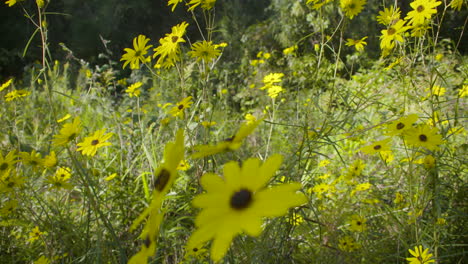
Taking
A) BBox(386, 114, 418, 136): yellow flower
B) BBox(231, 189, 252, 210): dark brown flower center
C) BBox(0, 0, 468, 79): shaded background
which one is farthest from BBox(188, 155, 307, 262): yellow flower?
BBox(0, 0, 468, 79): shaded background

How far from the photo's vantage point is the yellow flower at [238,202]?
334mm

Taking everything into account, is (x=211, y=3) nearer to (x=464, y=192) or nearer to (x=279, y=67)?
(x=464, y=192)

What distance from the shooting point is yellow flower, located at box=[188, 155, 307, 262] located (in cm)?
33

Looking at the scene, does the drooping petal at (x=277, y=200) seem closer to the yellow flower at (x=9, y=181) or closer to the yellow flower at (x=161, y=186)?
the yellow flower at (x=161, y=186)

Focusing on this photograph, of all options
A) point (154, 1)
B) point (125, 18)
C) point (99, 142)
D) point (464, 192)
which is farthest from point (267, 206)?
point (125, 18)

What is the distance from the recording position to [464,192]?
1.05m

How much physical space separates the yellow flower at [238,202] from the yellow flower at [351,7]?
2.49 ft

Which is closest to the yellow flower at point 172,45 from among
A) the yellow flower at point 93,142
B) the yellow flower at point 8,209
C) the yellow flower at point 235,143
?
the yellow flower at point 93,142

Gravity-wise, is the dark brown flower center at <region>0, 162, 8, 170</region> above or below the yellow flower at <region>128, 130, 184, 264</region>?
below

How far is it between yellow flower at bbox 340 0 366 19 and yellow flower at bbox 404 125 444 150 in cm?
39

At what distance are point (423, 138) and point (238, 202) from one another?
63 cm

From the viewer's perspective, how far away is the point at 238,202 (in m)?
0.37

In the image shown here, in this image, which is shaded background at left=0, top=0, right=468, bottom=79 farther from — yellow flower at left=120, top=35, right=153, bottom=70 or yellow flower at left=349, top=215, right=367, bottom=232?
yellow flower at left=349, top=215, right=367, bottom=232

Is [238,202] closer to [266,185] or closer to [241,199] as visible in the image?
[241,199]
